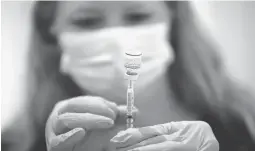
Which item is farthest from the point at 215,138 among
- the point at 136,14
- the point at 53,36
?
the point at 53,36

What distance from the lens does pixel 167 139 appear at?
149 centimetres

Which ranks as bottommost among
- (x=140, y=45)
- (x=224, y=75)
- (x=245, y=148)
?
(x=245, y=148)

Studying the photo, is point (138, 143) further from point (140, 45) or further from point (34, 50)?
point (34, 50)

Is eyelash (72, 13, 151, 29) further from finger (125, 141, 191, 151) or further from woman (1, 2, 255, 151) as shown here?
finger (125, 141, 191, 151)

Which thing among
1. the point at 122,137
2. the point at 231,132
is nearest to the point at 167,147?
the point at 122,137

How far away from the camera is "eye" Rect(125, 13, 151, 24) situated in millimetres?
1744

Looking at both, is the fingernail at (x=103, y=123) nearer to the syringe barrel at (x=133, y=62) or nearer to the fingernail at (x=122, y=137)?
the fingernail at (x=122, y=137)

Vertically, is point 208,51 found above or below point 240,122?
above

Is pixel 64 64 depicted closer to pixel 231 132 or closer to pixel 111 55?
pixel 111 55

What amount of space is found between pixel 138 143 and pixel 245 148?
40 cm

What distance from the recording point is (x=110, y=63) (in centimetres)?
170

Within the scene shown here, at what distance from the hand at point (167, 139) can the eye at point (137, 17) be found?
45cm

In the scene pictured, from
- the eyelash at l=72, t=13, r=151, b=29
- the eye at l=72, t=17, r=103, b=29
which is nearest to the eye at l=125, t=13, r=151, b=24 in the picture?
the eyelash at l=72, t=13, r=151, b=29

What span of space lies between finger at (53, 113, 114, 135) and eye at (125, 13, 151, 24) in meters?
0.43
